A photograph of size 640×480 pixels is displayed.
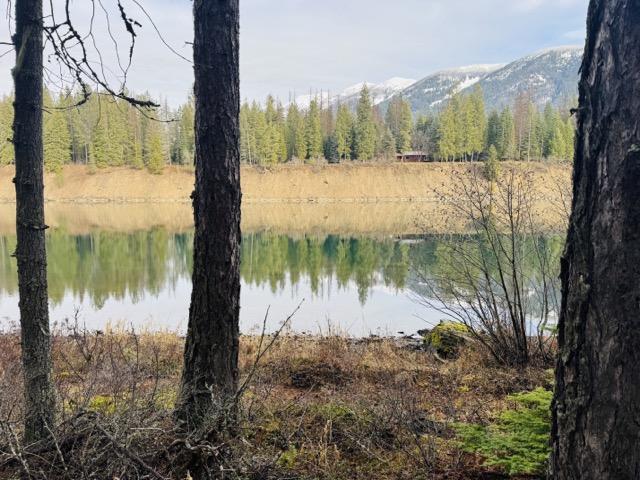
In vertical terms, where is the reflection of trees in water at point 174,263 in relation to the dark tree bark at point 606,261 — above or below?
below

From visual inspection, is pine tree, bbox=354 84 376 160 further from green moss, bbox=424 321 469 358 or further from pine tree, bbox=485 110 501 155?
green moss, bbox=424 321 469 358

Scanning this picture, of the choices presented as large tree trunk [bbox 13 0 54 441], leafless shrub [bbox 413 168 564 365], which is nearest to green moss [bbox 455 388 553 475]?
large tree trunk [bbox 13 0 54 441]

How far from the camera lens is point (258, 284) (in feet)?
64.4

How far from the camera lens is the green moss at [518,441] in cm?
265

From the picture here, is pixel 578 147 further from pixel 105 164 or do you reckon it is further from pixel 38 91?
pixel 105 164

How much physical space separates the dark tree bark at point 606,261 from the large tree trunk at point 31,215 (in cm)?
319

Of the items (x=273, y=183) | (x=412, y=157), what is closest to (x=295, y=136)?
(x=273, y=183)

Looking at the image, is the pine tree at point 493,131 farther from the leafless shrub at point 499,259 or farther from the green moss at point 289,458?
the green moss at point 289,458

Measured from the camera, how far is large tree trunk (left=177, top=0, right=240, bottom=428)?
3488mm

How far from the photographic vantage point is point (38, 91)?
3455mm

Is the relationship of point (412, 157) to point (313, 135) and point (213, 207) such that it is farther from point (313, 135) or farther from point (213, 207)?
point (213, 207)

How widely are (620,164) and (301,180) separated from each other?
69033mm

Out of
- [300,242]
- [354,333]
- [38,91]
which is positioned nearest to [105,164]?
[300,242]

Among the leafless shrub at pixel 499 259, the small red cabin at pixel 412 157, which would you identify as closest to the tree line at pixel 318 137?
the small red cabin at pixel 412 157
